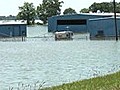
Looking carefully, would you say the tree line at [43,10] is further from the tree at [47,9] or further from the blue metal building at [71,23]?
the blue metal building at [71,23]

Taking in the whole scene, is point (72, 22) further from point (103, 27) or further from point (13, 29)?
point (103, 27)

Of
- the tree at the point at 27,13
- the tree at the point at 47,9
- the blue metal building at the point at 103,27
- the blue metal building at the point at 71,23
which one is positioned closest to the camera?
the blue metal building at the point at 103,27

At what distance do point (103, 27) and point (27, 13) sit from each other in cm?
5374

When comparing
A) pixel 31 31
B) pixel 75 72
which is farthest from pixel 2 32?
pixel 75 72

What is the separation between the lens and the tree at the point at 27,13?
139000 mm

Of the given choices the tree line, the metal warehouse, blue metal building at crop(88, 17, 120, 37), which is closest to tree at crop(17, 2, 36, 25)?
the tree line

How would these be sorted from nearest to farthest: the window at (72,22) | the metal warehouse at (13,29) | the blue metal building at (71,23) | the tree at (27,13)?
the metal warehouse at (13,29)
the blue metal building at (71,23)
the window at (72,22)
the tree at (27,13)

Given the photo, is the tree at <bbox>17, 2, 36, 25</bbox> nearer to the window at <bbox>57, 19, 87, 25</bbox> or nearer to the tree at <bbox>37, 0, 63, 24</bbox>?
the tree at <bbox>37, 0, 63, 24</bbox>

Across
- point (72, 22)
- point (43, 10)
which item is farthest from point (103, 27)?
point (43, 10)

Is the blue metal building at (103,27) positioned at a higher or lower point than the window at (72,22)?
lower

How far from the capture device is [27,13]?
139 m

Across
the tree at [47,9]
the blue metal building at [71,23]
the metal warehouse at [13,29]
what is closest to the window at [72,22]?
the blue metal building at [71,23]

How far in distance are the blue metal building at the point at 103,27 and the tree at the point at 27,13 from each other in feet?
158

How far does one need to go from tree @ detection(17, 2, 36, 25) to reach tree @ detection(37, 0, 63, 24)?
27.1 feet
